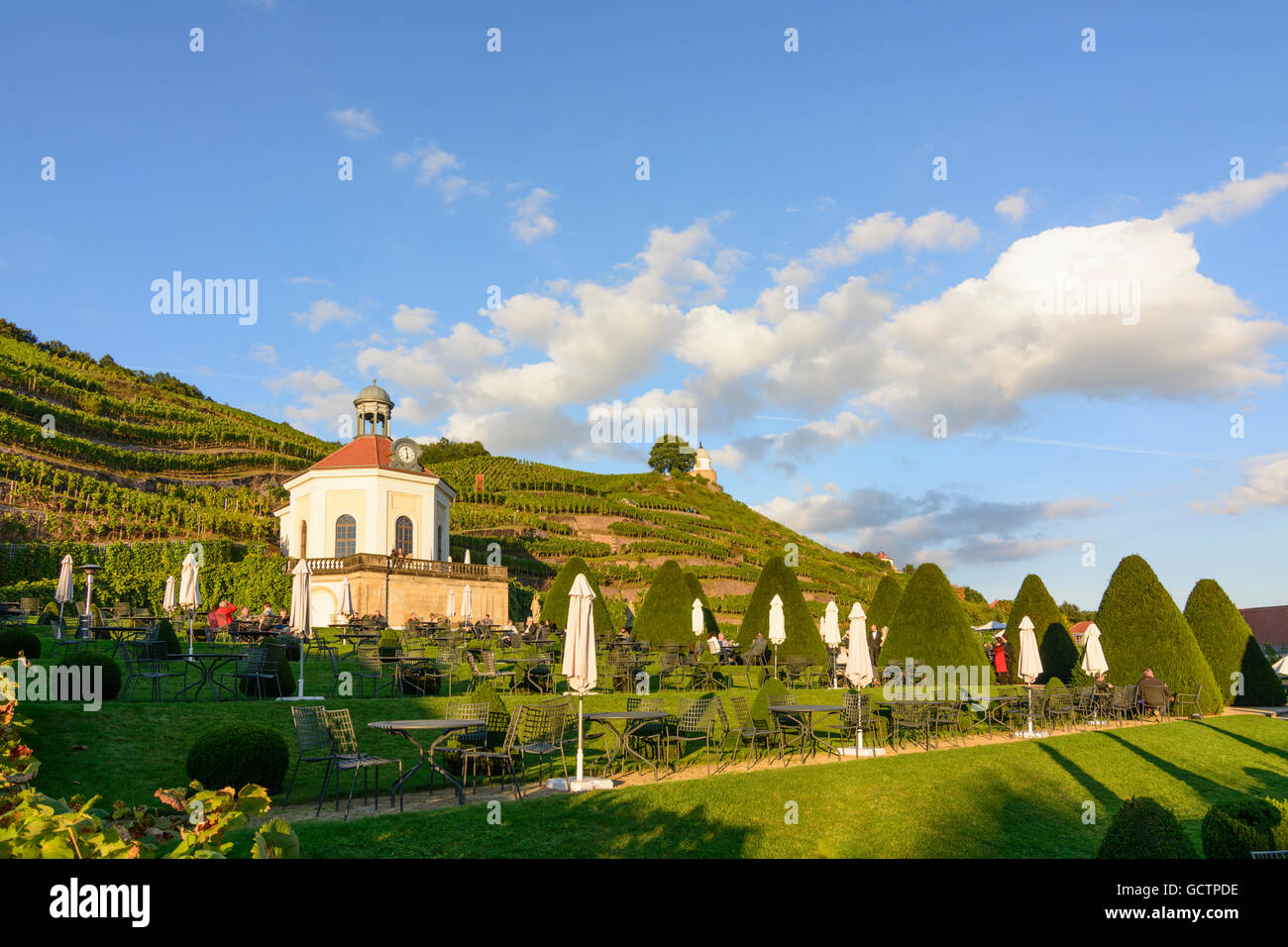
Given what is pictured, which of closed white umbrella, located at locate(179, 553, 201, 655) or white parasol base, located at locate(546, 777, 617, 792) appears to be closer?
white parasol base, located at locate(546, 777, 617, 792)

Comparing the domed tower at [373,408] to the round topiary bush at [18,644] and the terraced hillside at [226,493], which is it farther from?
the round topiary bush at [18,644]

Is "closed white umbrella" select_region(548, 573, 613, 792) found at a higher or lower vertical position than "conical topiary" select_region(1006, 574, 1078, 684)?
higher

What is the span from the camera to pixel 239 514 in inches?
1619

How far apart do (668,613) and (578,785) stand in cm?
1538

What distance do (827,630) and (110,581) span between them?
24120 millimetres

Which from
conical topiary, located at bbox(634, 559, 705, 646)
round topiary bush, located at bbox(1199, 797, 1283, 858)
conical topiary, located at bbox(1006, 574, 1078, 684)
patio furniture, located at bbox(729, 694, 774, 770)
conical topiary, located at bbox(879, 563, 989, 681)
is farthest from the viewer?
conical topiary, located at bbox(634, 559, 705, 646)

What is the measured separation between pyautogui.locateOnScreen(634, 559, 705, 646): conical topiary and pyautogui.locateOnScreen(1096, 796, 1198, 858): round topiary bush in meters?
19.6

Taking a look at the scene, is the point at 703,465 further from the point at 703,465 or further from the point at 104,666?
the point at 104,666

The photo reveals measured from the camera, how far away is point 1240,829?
5074mm

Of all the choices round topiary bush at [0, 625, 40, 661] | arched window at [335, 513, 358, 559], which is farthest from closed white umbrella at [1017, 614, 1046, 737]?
arched window at [335, 513, 358, 559]

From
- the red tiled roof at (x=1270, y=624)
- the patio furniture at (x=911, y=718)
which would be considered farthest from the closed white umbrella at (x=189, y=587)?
the red tiled roof at (x=1270, y=624)

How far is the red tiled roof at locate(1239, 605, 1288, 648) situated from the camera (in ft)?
141

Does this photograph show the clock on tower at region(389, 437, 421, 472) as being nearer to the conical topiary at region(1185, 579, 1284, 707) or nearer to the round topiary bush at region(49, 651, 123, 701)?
the round topiary bush at region(49, 651, 123, 701)
